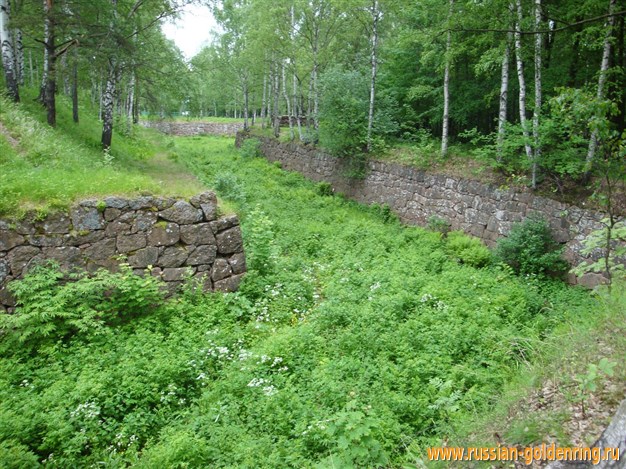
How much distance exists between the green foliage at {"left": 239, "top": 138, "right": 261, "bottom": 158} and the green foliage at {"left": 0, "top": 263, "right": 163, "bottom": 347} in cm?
1704

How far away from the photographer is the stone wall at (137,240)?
5469 mm

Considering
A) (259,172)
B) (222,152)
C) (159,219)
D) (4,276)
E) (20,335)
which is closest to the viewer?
(20,335)

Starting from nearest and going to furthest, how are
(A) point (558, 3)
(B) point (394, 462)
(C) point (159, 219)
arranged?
(B) point (394, 462) < (C) point (159, 219) < (A) point (558, 3)

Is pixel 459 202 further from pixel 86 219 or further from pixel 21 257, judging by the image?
pixel 21 257

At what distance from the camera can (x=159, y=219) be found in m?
6.30

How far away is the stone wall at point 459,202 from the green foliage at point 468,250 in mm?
785

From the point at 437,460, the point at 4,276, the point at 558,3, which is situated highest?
the point at 558,3

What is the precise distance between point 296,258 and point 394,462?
5.25 m

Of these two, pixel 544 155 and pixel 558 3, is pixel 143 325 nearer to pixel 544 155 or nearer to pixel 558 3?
pixel 544 155

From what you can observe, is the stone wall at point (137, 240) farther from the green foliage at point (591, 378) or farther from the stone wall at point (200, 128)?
the stone wall at point (200, 128)

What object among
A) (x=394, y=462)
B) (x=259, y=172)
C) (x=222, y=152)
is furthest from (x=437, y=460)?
(x=222, y=152)

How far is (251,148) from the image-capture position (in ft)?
73.6

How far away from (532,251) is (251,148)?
17.5 meters

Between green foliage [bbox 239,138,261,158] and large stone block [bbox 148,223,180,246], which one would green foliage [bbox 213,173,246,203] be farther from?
green foliage [bbox 239,138,261,158]
